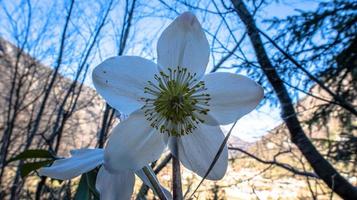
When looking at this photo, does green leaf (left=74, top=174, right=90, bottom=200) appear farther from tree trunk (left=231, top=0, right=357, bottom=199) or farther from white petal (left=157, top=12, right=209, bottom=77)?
tree trunk (left=231, top=0, right=357, bottom=199)

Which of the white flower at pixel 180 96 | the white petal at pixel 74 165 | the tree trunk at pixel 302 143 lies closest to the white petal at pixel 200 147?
the white flower at pixel 180 96

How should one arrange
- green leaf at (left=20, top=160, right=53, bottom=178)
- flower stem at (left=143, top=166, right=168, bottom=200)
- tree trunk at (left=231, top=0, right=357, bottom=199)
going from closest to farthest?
flower stem at (left=143, top=166, right=168, bottom=200) < green leaf at (left=20, top=160, right=53, bottom=178) < tree trunk at (left=231, top=0, right=357, bottom=199)

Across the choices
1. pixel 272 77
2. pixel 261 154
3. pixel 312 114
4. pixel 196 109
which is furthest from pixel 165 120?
pixel 312 114

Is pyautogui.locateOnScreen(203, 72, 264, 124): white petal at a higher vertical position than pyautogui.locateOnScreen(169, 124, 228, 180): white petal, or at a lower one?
higher

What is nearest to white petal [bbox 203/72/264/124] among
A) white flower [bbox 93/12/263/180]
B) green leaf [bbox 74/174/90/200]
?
white flower [bbox 93/12/263/180]

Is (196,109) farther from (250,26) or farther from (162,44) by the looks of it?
(250,26)

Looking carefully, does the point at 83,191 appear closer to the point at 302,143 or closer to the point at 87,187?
the point at 87,187
